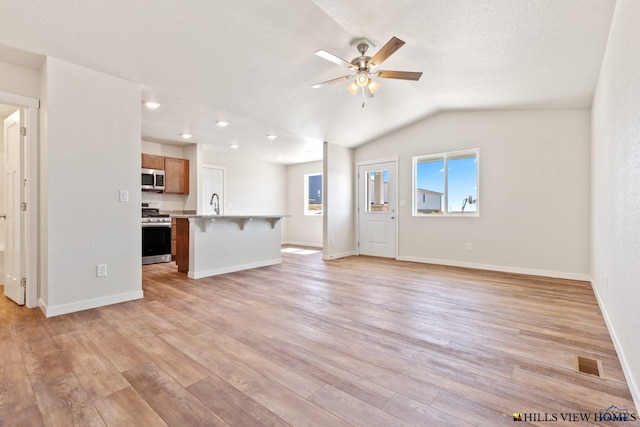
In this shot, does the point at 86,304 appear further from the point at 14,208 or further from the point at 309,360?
the point at 309,360

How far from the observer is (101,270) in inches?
127

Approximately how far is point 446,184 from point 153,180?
19.0 feet

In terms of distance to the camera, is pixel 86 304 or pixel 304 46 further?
pixel 304 46

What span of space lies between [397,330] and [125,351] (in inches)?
82.3

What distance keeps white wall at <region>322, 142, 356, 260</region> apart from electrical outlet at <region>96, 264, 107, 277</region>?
3.87m

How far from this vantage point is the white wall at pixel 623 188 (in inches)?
66.2

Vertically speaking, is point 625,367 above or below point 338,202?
below

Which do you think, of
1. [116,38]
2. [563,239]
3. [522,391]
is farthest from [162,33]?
[563,239]

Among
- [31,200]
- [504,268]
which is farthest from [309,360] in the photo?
[504,268]

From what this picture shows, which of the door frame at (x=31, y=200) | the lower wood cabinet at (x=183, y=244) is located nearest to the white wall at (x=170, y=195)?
the lower wood cabinet at (x=183, y=244)

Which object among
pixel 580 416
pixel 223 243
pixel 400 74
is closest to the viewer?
pixel 580 416

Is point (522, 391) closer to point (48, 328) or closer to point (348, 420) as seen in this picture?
point (348, 420)

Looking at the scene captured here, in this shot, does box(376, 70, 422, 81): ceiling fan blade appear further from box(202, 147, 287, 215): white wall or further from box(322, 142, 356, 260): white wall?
box(202, 147, 287, 215): white wall

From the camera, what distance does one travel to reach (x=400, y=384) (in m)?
1.78
